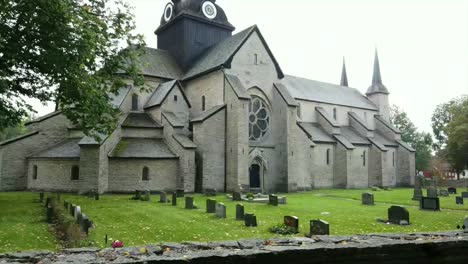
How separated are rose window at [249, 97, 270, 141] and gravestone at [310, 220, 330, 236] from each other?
20982mm

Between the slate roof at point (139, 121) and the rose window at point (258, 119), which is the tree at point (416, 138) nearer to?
the rose window at point (258, 119)

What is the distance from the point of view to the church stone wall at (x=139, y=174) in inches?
1035

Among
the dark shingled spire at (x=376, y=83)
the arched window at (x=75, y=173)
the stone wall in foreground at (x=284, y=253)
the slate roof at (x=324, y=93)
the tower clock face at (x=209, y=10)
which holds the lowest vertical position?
the stone wall in foreground at (x=284, y=253)

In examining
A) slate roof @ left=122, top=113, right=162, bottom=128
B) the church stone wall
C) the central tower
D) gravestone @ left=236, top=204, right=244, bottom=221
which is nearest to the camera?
gravestone @ left=236, top=204, right=244, bottom=221

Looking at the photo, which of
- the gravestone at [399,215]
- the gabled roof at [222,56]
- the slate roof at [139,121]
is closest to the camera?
the gravestone at [399,215]

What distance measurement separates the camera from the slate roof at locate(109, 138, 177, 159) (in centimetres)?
2664

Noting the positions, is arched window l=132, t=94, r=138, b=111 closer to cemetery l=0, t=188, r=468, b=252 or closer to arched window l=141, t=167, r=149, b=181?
arched window l=141, t=167, r=149, b=181

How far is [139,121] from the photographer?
97.4 ft

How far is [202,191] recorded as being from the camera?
27672 mm

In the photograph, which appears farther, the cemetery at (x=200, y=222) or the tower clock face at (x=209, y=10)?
the tower clock face at (x=209, y=10)

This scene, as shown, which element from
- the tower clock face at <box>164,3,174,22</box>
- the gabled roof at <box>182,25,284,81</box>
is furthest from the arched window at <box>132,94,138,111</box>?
the tower clock face at <box>164,3,174,22</box>

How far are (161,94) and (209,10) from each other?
1244 centimetres

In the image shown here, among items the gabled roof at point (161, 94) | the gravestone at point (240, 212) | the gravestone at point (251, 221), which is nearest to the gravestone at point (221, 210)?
the gravestone at point (240, 212)

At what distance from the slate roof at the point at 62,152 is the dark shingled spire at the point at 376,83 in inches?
1703
